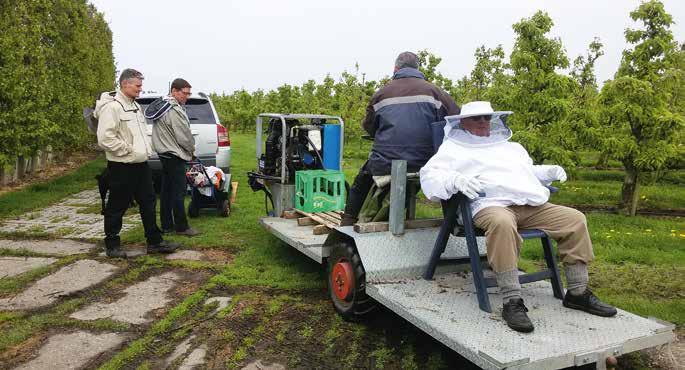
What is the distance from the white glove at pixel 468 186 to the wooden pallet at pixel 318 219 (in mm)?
2200

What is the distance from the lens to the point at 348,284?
4.14m

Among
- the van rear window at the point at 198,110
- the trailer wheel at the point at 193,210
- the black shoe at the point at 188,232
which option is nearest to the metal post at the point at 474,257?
the black shoe at the point at 188,232

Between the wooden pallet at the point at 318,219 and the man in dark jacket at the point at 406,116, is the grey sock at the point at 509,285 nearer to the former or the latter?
the man in dark jacket at the point at 406,116

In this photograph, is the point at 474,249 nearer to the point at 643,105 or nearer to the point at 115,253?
the point at 115,253

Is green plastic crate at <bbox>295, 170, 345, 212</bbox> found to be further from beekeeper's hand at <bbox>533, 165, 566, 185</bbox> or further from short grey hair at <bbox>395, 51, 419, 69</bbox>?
beekeeper's hand at <bbox>533, 165, 566, 185</bbox>

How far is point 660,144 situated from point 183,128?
314 inches

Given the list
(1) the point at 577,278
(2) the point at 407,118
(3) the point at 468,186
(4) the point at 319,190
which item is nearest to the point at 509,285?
(1) the point at 577,278

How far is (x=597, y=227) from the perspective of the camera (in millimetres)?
8477

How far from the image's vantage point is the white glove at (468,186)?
3.44 meters

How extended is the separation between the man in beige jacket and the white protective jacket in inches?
132

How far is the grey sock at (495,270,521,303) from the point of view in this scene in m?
3.33

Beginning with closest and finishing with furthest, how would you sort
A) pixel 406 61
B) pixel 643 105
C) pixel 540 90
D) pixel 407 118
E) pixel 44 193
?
pixel 407 118 → pixel 406 61 → pixel 643 105 → pixel 44 193 → pixel 540 90

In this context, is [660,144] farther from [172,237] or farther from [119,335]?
[119,335]

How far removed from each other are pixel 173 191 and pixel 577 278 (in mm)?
4869
